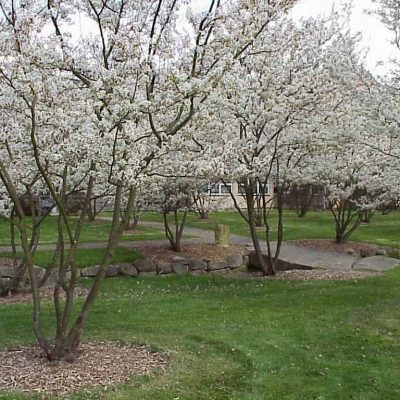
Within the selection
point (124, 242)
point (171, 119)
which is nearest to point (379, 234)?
point (124, 242)

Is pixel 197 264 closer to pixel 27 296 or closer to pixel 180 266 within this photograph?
pixel 180 266

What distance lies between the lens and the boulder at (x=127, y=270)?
10.9m

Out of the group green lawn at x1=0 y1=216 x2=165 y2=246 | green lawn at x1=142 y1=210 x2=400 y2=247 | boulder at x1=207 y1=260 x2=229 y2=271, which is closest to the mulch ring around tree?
boulder at x1=207 y1=260 x2=229 y2=271

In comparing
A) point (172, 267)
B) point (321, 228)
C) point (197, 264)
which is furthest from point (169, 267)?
point (321, 228)

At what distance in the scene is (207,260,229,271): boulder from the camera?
38.5ft

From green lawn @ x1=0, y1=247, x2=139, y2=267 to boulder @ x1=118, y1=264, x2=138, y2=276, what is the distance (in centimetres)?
23

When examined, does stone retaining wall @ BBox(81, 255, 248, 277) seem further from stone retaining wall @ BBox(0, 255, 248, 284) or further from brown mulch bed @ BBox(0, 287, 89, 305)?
brown mulch bed @ BBox(0, 287, 89, 305)

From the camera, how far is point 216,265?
1183 centimetres

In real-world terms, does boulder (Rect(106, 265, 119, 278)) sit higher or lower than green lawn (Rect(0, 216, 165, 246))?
lower

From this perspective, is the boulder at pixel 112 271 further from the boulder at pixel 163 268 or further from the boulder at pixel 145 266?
the boulder at pixel 163 268

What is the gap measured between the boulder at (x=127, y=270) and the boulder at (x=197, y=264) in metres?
1.14

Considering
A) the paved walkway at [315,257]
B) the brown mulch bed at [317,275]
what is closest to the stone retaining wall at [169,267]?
the brown mulch bed at [317,275]

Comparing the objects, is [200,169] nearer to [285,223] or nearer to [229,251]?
[229,251]

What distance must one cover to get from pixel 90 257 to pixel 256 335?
5912mm
